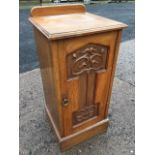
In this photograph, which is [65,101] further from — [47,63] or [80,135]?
[80,135]

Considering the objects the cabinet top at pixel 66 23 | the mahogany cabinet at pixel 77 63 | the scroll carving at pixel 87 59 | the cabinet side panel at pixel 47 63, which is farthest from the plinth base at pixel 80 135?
the cabinet top at pixel 66 23

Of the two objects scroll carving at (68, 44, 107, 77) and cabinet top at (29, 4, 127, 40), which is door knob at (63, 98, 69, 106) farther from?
cabinet top at (29, 4, 127, 40)

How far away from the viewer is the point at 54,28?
1.04 meters

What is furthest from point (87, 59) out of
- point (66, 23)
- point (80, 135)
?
point (80, 135)

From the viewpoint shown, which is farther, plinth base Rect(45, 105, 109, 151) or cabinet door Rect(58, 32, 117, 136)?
plinth base Rect(45, 105, 109, 151)

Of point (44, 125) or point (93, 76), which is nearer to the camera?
point (93, 76)

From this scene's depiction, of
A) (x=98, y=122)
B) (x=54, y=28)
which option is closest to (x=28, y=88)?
(x=98, y=122)

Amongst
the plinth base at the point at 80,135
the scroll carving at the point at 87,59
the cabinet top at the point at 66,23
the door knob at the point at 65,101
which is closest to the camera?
the cabinet top at the point at 66,23

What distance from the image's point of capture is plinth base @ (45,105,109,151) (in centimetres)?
145

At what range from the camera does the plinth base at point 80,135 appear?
4.75 feet

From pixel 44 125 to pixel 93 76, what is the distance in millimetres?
781

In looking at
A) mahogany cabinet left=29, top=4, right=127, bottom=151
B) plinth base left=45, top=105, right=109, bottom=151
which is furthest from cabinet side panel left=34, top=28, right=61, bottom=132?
plinth base left=45, top=105, right=109, bottom=151

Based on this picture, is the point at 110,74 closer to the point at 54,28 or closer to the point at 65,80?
the point at 65,80

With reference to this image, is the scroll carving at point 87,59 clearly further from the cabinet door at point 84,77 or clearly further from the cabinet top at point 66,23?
the cabinet top at point 66,23
